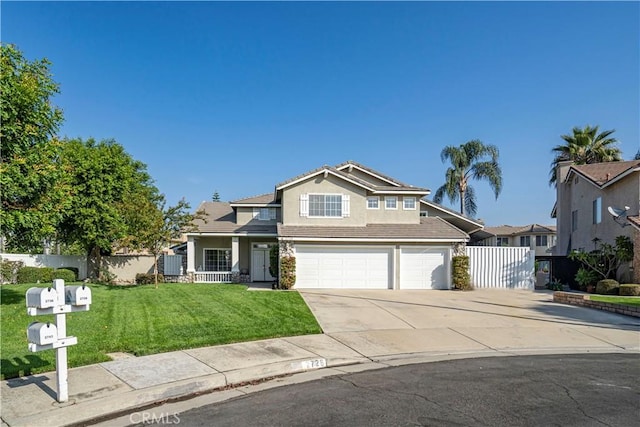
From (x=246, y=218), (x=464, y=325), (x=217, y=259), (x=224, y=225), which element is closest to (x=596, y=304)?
(x=464, y=325)

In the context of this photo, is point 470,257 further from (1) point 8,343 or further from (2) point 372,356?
(1) point 8,343

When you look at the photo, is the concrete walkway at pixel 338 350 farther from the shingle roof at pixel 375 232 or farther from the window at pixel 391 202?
the window at pixel 391 202

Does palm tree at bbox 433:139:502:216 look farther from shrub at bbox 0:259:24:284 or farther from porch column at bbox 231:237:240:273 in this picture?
shrub at bbox 0:259:24:284

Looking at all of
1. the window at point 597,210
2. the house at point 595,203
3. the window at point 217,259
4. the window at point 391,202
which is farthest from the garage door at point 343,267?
the window at point 597,210

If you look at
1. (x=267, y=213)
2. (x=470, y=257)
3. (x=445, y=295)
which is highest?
(x=267, y=213)

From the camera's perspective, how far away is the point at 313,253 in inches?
811

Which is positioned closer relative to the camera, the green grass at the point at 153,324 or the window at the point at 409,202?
the green grass at the point at 153,324

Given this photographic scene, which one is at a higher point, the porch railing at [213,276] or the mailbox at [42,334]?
the mailbox at [42,334]

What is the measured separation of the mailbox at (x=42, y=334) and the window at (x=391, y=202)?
19.8m

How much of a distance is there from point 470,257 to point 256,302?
1242cm

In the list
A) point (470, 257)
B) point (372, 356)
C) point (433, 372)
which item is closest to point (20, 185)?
point (372, 356)

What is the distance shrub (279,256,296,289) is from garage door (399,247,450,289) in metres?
5.53

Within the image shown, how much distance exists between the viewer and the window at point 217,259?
82.8 feet

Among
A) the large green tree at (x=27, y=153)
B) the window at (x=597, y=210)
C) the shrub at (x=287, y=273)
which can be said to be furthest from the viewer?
the window at (x=597, y=210)
